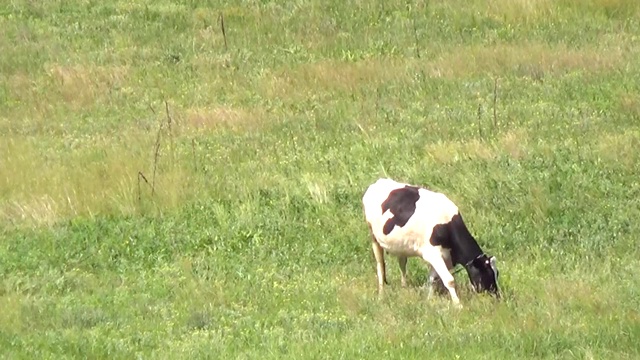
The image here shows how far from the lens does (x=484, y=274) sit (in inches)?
395

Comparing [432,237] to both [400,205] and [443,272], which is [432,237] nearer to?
[443,272]

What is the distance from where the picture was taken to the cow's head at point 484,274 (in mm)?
9992

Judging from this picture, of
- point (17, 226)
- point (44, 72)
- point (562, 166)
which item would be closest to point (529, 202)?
point (562, 166)

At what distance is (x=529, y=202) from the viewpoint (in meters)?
12.6

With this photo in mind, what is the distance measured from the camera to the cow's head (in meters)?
9.99

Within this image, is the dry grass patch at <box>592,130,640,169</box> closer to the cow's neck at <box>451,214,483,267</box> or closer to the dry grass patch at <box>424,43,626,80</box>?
the dry grass patch at <box>424,43,626,80</box>

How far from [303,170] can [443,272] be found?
15.2 feet

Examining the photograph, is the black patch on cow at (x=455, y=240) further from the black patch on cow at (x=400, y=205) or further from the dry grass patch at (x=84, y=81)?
the dry grass patch at (x=84, y=81)

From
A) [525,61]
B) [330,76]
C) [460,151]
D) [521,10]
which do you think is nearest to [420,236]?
[460,151]

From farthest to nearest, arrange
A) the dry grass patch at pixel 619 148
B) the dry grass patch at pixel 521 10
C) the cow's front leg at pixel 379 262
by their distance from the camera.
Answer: the dry grass patch at pixel 521 10
the dry grass patch at pixel 619 148
the cow's front leg at pixel 379 262

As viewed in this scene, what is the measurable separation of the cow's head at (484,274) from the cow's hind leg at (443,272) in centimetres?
22

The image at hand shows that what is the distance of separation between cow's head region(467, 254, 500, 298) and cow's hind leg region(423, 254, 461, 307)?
220 mm

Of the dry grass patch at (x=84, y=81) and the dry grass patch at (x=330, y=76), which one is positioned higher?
the dry grass patch at (x=330, y=76)

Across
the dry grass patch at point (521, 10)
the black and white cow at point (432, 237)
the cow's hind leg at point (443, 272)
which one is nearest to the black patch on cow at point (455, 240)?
the black and white cow at point (432, 237)
